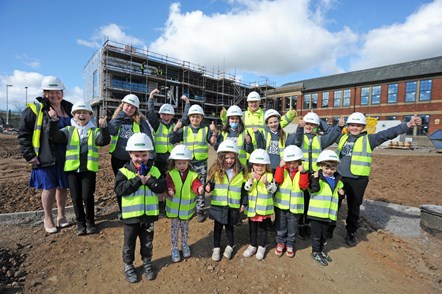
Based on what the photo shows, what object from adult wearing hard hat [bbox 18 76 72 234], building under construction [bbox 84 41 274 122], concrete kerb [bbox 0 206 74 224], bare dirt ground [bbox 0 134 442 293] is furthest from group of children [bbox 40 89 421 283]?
building under construction [bbox 84 41 274 122]

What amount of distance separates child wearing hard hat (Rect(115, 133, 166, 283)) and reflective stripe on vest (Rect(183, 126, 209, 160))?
1.53 metres

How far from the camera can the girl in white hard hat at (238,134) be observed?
4488 millimetres

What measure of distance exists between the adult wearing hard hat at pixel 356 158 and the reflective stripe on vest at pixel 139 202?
325 cm

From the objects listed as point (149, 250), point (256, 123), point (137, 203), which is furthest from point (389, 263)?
point (137, 203)

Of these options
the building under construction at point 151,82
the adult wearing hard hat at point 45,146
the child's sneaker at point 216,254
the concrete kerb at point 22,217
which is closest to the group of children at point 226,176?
the child's sneaker at point 216,254

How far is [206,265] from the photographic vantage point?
135 inches

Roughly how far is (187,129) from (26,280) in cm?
313

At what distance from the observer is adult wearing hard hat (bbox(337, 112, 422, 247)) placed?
4156mm

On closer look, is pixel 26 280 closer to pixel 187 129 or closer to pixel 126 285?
pixel 126 285

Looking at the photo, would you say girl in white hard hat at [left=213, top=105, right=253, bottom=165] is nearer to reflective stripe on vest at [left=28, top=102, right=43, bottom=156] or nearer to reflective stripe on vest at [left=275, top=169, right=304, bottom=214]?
reflective stripe on vest at [left=275, top=169, right=304, bottom=214]

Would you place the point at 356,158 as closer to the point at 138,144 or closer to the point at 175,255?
the point at 175,255

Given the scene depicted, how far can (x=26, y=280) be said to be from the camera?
3.00 meters

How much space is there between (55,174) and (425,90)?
1457 inches

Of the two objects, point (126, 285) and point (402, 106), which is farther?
point (402, 106)
